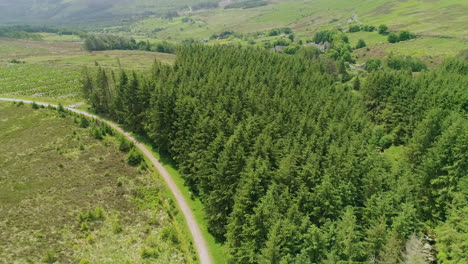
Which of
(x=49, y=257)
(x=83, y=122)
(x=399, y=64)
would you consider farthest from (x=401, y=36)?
(x=49, y=257)

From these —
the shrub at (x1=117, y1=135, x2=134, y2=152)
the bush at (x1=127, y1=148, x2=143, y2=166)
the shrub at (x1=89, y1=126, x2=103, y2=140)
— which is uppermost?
the shrub at (x1=89, y1=126, x2=103, y2=140)

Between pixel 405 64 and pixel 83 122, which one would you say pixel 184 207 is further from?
pixel 405 64

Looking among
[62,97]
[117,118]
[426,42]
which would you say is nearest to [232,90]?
[117,118]

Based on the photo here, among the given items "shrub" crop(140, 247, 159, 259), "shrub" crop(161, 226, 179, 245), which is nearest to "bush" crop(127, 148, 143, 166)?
"shrub" crop(161, 226, 179, 245)

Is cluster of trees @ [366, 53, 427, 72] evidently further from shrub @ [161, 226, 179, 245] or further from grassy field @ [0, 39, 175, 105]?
shrub @ [161, 226, 179, 245]

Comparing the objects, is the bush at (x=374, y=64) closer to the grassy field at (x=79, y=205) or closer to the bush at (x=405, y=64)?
the bush at (x=405, y=64)

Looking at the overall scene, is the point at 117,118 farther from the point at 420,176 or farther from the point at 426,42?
the point at 426,42
